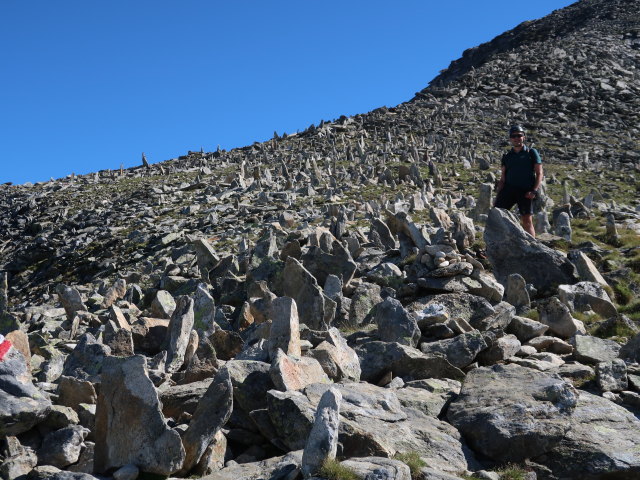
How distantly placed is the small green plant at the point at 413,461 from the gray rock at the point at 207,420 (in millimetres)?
1653

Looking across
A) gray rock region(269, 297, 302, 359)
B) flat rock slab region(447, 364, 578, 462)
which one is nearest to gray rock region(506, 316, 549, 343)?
flat rock slab region(447, 364, 578, 462)

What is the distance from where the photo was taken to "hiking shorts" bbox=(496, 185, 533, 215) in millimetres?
15031

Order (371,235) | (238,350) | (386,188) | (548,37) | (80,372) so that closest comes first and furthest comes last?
(80,372), (238,350), (371,235), (386,188), (548,37)

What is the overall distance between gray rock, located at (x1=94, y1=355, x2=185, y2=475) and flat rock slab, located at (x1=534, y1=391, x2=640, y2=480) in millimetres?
3665

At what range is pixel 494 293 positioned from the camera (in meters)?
12.0

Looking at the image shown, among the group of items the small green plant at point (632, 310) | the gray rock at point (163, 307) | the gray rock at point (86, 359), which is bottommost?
the small green plant at point (632, 310)

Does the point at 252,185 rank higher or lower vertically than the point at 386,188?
higher

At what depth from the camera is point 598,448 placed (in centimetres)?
642

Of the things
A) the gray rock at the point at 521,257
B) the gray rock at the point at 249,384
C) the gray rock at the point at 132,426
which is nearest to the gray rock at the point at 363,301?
the gray rock at the point at 521,257

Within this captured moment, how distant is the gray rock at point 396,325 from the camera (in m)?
9.63

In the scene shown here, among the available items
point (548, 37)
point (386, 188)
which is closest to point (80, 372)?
point (386, 188)

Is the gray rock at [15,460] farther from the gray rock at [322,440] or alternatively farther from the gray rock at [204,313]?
the gray rock at [204,313]

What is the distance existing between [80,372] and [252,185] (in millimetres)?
26366

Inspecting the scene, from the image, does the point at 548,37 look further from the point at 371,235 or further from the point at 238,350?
the point at 238,350
